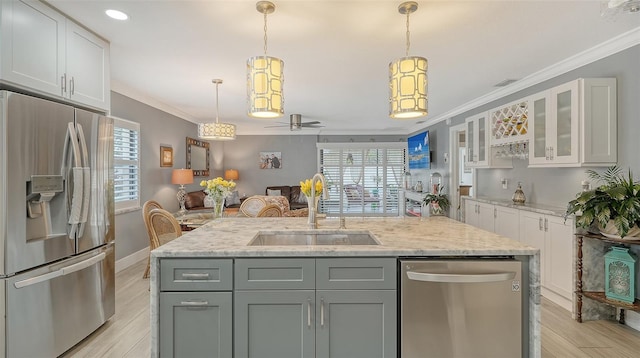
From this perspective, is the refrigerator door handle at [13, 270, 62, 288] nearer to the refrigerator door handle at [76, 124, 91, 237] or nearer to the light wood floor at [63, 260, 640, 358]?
the refrigerator door handle at [76, 124, 91, 237]

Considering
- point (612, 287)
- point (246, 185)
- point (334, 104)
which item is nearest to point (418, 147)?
point (334, 104)

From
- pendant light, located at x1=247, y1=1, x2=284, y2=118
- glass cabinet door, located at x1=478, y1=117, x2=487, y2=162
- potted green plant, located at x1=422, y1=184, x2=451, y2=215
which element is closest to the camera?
pendant light, located at x1=247, y1=1, x2=284, y2=118

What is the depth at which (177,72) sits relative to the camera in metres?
3.86

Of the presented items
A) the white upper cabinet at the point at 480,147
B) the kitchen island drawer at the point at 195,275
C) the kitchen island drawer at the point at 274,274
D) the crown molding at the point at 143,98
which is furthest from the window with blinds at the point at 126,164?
the white upper cabinet at the point at 480,147

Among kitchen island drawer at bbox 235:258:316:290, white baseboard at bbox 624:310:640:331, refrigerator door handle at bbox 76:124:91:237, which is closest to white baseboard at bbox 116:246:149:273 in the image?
refrigerator door handle at bbox 76:124:91:237

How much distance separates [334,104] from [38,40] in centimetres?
409

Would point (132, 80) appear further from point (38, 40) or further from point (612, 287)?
point (612, 287)

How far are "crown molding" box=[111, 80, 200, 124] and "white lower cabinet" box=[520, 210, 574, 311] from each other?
532 centimetres

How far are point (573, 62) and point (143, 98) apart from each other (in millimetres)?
5642

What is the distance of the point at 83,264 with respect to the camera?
8.09ft

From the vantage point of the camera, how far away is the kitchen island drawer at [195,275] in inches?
70.2

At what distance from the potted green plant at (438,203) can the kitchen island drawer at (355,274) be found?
4841mm

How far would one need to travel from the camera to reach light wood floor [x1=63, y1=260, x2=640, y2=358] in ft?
7.98

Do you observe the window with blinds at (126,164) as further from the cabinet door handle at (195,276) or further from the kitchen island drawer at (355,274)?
the kitchen island drawer at (355,274)
